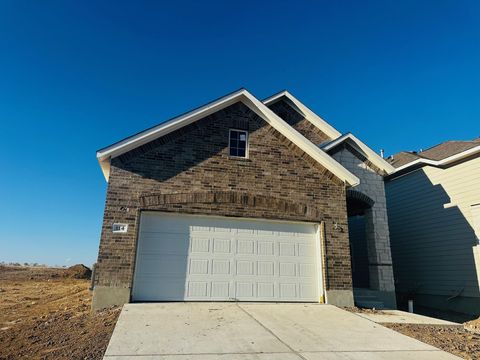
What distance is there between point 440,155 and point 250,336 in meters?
12.1

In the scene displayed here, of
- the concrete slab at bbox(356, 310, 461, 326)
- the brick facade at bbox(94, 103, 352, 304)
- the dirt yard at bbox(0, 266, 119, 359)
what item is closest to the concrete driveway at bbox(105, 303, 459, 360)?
the dirt yard at bbox(0, 266, 119, 359)

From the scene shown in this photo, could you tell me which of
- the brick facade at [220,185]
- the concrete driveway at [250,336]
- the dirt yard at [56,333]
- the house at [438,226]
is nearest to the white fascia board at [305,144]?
the brick facade at [220,185]

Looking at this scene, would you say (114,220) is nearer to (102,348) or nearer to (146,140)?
(146,140)

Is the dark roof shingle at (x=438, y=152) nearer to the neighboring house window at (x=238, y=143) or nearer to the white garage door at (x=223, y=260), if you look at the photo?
the white garage door at (x=223, y=260)

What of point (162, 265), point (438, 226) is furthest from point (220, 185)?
point (438, 226)

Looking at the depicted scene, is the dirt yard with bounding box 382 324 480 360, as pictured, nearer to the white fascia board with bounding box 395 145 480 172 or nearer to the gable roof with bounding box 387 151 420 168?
the white fascia board with bounding box 395 145 480 172

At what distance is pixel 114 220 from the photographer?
30.1 ft

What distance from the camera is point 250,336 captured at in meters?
6.30

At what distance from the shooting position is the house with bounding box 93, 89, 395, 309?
364 inches

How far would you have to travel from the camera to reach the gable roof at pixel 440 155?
12633mm

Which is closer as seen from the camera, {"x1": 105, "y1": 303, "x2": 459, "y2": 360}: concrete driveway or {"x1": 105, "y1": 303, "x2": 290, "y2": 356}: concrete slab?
{"x1": 105, "y1": 303, "x2": 459, "y2": 360}: concrete driveway

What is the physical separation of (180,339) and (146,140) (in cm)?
578

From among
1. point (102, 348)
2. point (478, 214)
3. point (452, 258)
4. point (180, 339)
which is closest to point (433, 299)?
point (452, 258)

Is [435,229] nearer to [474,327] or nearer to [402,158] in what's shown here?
[402,158]
